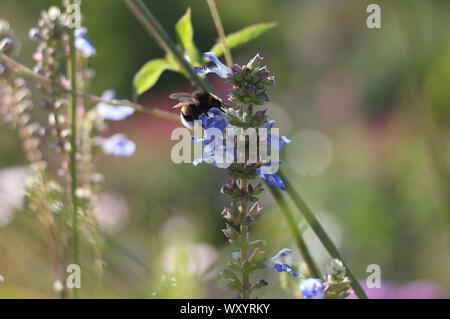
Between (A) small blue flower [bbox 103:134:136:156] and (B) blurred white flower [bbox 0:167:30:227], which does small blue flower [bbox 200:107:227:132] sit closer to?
(A) small blue flower [bbox 103:134:136:156]

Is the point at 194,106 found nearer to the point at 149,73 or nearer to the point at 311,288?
the point at 149,73

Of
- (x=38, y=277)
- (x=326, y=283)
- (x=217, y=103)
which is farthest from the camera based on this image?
(x=38, y=277)

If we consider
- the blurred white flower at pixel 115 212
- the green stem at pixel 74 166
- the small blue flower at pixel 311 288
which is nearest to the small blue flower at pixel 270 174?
the small blue flower at pixel 311 288

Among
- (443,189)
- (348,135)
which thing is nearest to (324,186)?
(348,135)

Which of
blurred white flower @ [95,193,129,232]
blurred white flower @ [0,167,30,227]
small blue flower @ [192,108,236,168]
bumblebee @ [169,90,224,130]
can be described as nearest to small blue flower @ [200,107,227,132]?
small blue flower @ [192,108,236,168]

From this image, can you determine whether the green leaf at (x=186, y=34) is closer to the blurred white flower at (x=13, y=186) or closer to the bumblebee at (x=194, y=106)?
the bumblebee at (x=194, y=106)

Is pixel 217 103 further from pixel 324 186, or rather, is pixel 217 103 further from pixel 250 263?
pixel 324 186
